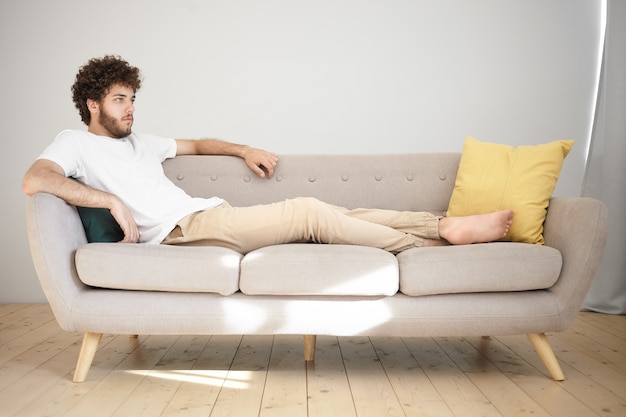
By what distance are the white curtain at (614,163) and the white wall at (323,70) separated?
0.86 ft

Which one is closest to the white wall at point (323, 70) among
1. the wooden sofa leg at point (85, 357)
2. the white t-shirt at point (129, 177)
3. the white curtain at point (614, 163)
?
the white curtain at point (614, 163)

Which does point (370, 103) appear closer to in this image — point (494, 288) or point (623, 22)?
point (623, 22)

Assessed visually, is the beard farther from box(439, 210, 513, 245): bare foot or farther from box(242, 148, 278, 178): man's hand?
box(439, 210, 513, 245): bare foot

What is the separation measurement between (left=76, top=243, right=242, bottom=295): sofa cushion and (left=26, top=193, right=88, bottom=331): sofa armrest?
0.17 feet

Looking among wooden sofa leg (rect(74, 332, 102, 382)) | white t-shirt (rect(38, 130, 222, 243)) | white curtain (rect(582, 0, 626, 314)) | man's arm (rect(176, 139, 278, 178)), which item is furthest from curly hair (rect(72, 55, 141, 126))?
white curtain (rect(582, 0, 626, 314))

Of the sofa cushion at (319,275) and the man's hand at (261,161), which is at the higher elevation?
the man's hand at (261,161)

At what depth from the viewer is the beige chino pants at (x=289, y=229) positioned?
98.0 inches

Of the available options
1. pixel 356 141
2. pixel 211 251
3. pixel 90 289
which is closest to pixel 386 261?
pixel 211 251

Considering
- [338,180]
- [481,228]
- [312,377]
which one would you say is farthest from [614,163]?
[312,377]

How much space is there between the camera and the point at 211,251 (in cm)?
229

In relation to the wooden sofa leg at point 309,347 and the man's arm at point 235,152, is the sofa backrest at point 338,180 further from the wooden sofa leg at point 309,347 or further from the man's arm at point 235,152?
the wooden sofa leg at point 309,347

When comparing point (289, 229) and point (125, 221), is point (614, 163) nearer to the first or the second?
point (289, 229)

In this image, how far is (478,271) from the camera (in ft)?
7.25

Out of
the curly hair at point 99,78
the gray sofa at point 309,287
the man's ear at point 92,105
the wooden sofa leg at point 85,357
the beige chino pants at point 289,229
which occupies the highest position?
the curly hair at point 99,78
